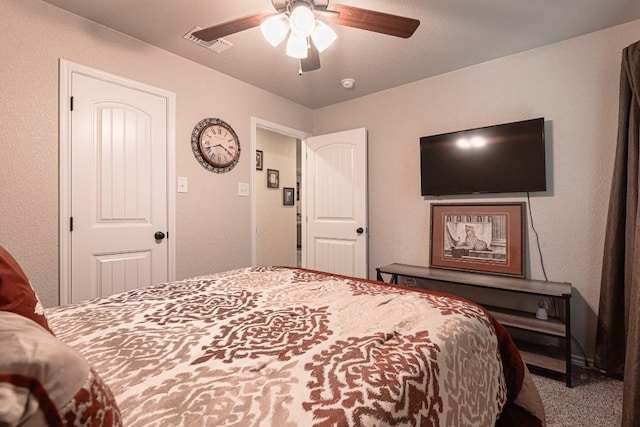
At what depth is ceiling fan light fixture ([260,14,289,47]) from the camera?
5.37 ft

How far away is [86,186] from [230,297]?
1539mm

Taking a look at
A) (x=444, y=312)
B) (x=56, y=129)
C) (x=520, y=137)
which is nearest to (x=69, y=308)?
(x=56, y=129)

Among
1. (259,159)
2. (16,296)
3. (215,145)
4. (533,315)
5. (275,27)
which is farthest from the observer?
(259,159)

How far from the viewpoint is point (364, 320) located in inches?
43.2

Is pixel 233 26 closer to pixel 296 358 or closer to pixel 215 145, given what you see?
pixel 215 145

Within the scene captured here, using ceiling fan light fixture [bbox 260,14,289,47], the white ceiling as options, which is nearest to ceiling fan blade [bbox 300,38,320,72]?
ceiling fan light fixture [bbox 260,14,289,47]

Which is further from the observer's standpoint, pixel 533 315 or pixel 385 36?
pixel 533 315

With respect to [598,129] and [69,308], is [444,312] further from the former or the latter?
[598,129]

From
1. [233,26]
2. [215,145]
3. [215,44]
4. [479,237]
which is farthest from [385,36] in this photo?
[479,237]

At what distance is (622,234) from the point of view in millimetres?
2029

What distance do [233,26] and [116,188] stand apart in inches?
57.5

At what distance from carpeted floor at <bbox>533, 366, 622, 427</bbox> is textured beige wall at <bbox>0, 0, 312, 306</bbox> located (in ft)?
8.73

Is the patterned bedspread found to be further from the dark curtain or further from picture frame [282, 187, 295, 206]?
picture frame [282, 187, 295, 206]

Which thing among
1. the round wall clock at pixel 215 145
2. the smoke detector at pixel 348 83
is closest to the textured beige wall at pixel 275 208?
the round wall clock at pixel 215 145
